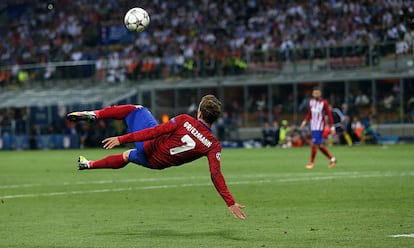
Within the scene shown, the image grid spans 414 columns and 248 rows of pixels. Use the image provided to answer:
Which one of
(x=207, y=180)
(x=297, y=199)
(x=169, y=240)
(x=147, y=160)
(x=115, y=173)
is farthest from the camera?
(x=115, y=173)

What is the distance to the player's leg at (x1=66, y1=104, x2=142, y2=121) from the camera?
1295cm

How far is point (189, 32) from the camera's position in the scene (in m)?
52.8

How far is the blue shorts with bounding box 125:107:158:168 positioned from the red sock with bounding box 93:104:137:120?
0.24ft

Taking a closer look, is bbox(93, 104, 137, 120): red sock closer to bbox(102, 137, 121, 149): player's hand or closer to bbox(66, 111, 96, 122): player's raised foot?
bbox(66, 111, 96, 122): player's raised foot

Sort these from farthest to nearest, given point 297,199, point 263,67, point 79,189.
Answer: point 263,67 < point 79,189 < point 297,199

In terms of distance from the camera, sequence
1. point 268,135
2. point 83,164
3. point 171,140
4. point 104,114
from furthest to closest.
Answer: point 268,135 → point 83,164 → point 104,114 → point 171,140

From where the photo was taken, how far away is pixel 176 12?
2160 inches

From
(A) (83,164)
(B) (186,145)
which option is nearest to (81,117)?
(A) (83,164)

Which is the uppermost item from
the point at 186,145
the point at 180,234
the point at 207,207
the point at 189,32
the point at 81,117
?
the point at 189,32

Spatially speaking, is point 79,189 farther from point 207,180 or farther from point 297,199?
point 297,199

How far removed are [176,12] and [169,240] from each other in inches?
1732

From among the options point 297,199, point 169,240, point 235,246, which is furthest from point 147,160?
point 297,199

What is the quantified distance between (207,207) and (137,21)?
4.50 metres

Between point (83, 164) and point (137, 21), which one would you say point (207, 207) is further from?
point (137, 21)
